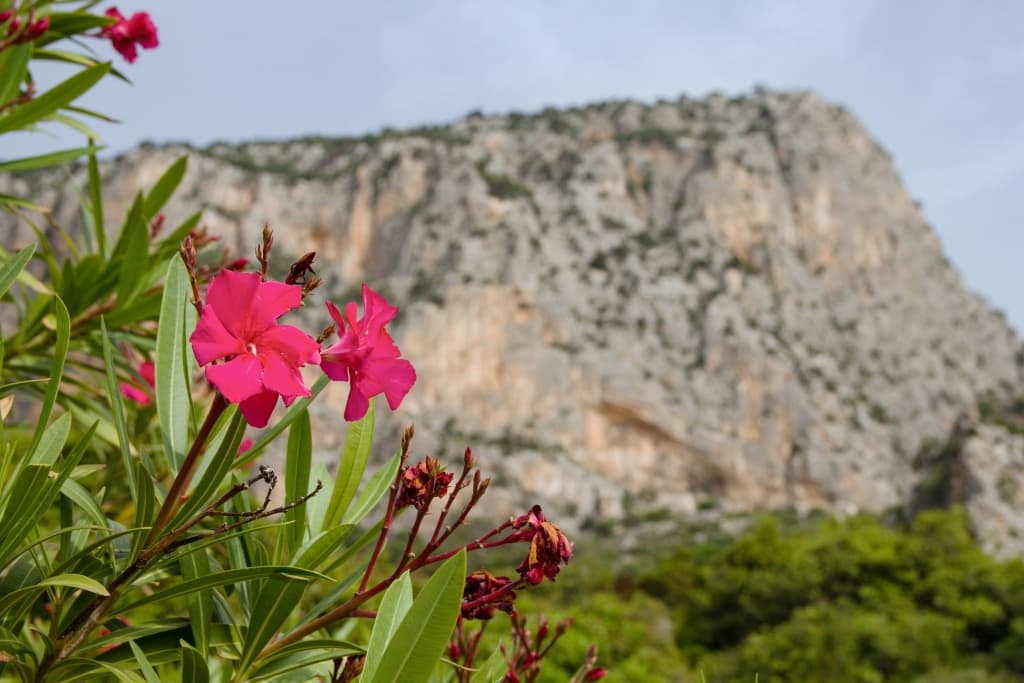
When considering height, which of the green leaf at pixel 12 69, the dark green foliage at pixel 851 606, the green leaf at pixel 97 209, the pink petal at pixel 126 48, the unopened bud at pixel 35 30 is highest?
the pink petal at pixel 126 48

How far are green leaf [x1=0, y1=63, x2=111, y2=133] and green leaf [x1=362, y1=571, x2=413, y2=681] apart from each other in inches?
36.7

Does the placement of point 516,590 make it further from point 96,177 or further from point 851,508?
point 851,508

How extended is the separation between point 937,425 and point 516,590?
4194 centimetres

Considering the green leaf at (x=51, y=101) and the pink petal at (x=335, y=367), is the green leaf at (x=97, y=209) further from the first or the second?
the pink petal at (x=335, y=367)

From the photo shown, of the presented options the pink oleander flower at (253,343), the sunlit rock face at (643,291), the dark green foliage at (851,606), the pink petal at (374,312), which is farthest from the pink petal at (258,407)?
the sunlit rock face at (643,291)

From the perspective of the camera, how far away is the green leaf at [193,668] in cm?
68

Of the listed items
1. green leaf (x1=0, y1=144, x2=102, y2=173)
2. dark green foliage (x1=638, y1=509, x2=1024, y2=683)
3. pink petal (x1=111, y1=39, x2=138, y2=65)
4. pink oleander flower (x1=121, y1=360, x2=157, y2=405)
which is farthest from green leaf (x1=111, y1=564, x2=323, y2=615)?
dark green foliage (x1=638, y1=509, x2=1024, y2=683)

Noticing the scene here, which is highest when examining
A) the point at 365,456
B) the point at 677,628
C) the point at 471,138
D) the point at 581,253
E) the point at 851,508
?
the point at 471,138

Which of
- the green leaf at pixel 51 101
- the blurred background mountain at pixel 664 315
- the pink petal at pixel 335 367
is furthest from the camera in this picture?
the blurred background mountain at pixel 664 315

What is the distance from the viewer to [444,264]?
122ft

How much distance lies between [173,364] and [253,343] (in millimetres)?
244

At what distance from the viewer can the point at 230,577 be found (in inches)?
26.0

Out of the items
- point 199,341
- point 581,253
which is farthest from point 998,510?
point 199,341

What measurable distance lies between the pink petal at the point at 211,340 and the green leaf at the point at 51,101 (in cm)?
81
